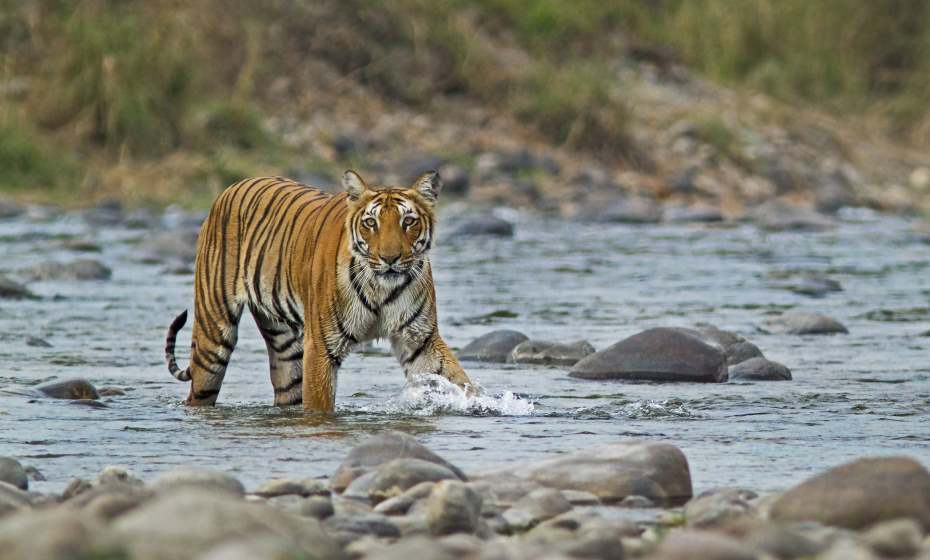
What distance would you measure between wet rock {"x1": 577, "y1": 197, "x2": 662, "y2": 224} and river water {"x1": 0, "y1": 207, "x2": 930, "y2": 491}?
3.25 metres

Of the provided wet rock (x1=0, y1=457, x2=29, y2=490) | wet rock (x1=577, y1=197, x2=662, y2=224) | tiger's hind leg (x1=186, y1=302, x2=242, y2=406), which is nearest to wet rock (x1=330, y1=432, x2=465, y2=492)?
wet rock (x1=0, y1=457, x2=29, y2=490)

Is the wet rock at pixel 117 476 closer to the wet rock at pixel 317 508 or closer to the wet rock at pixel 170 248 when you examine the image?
the wet rock at pixel 317 508

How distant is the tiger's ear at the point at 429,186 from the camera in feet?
21.8

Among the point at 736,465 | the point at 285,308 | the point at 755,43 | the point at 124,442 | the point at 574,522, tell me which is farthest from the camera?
the point at 755,43

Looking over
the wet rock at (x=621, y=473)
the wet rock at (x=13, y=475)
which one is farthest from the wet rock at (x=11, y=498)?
the wet rock at (x=621, y=473)

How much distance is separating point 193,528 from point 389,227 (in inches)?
131

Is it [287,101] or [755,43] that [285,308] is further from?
[755,43]

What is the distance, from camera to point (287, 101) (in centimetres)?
2125

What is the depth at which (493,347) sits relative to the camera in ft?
28.6

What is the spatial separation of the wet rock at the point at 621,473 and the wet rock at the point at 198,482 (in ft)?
2.97

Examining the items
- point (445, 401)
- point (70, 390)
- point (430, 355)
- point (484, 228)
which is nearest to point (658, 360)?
point (445, 401)

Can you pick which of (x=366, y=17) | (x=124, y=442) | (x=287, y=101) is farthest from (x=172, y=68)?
(x=124, y=442)

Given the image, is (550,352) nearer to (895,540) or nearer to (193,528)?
(895,540)

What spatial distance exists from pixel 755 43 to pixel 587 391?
1993cm
